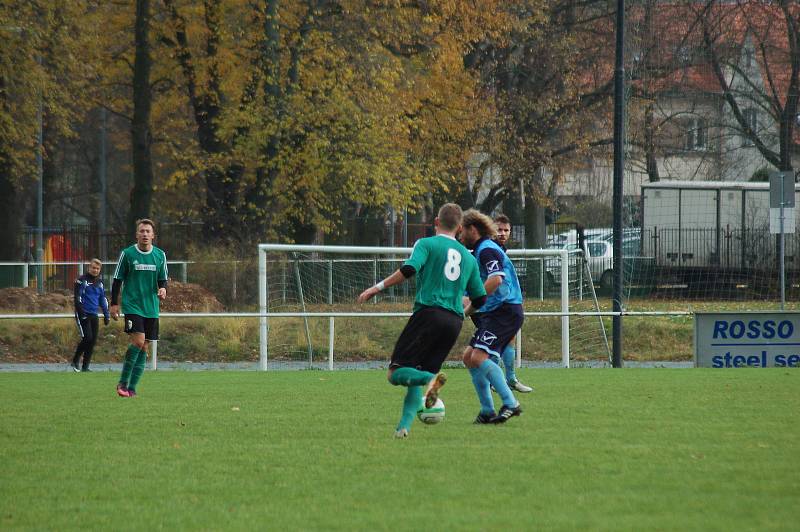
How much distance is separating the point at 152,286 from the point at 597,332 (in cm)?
1217

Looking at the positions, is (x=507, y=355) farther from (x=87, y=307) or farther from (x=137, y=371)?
(x=87, y=307)

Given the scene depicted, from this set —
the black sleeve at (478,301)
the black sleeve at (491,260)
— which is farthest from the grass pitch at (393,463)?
the black sleeve at (491,260)

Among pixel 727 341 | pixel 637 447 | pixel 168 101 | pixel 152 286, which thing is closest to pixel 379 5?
pixel 168 101

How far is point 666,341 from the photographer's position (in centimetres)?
2528

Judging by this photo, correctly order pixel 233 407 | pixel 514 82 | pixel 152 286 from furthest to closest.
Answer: pixel 514 82, pixel 152 286, pixel 233 407

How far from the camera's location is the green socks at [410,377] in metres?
8.87

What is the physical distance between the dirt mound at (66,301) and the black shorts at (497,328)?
1580 centimetres

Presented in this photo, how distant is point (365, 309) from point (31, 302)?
7.57 meters

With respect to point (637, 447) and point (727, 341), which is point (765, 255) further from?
point (637, 447)

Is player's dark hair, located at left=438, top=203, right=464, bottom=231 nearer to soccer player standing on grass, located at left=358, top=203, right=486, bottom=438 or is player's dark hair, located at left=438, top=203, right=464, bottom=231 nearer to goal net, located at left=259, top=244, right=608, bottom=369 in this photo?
soccer player standing on grass, located at left=358, top=203, right=486, bottom=438

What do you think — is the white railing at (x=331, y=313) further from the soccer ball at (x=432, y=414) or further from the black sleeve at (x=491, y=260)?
the soccer ball at (x=432, y=414)

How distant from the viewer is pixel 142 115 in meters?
30.2

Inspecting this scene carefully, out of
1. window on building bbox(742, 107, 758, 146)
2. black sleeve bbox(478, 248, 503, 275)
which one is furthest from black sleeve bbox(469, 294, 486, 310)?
window on building bbox(742, 107, 758, 146)

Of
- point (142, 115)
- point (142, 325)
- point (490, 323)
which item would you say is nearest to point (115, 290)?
point (142, 325)
